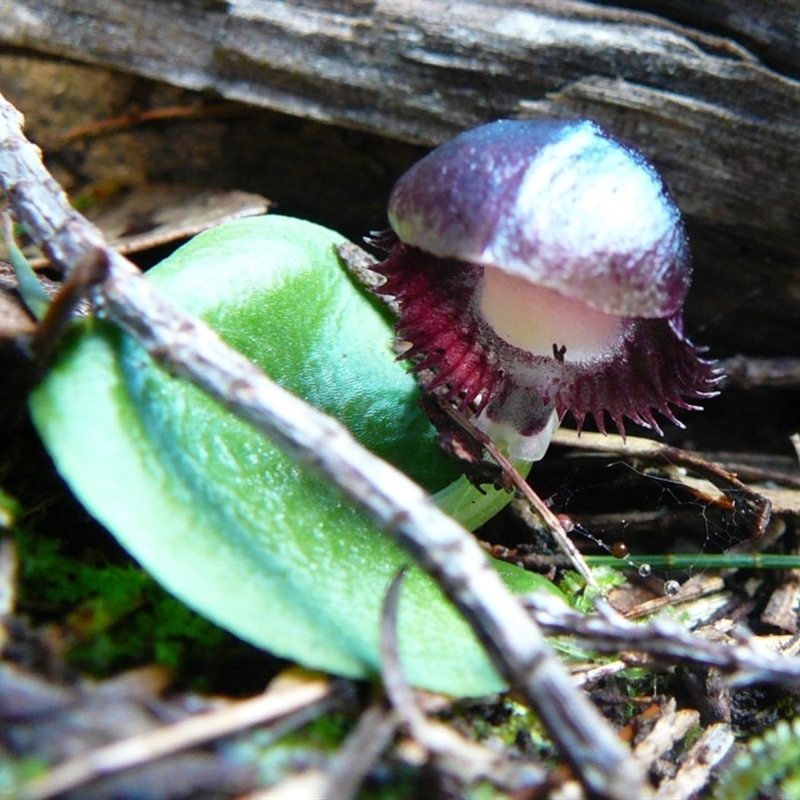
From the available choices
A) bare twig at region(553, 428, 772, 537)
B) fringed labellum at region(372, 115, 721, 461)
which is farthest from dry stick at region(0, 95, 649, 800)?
bare twig at region(553, 428, 772, 537)

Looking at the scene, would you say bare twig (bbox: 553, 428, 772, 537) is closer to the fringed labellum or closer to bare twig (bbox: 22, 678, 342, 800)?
the fringed labellum

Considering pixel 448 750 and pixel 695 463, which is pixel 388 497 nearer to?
pixel 448 750

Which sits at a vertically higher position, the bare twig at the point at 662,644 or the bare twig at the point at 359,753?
the bare twig at the point at 662,644

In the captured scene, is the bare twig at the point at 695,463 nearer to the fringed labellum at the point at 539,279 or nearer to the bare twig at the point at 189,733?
the fringed labellum at the point at 539,279

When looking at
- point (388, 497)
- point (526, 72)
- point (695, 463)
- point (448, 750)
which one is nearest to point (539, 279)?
point (388, 497)

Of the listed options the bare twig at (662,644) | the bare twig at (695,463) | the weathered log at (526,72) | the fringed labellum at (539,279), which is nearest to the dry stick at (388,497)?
the bare twig at (662,644)

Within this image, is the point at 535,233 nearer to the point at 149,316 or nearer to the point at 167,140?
the point at 149,316

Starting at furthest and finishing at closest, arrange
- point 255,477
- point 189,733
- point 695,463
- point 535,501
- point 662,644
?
point 695,463 < point 535,501 < point 255,477 < point 662,644 < point 189,733
